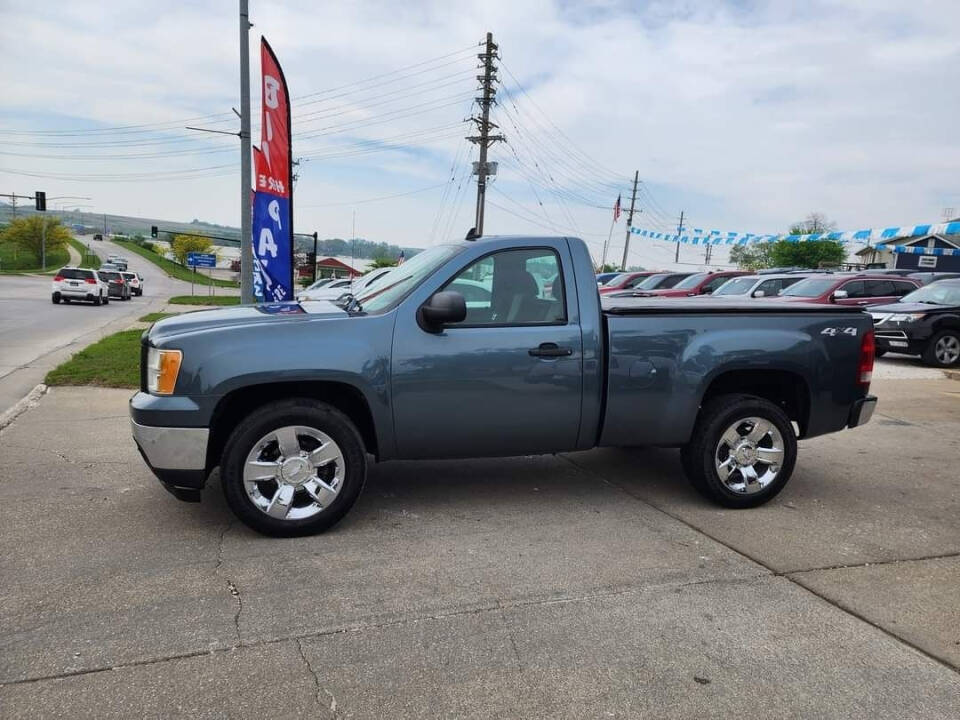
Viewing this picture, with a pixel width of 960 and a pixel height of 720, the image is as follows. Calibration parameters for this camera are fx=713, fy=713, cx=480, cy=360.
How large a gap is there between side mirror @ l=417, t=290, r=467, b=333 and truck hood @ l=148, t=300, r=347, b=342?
56 centimetres

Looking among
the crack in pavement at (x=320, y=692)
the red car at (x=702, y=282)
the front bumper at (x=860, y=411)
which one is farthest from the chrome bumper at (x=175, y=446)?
the red car at (x=702, y=282)

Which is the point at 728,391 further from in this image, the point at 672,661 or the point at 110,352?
the point at 110,352

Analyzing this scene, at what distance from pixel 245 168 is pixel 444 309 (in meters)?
12.4

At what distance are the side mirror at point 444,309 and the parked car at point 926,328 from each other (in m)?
11.3

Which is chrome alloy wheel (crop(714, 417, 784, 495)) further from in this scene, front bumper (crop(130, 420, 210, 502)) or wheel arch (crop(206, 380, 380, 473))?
front bumper (crop(130, 420, 210, 502))

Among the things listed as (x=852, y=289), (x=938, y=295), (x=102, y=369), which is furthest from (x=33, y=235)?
(x=938, y=295)

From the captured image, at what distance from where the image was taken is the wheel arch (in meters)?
4.12

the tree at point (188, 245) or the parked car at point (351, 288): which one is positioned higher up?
the tree at point (188, 245)

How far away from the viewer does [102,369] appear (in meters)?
9.98

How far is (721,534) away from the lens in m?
4.39

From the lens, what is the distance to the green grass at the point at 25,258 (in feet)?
267

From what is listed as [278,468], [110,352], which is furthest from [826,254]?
[278,468]

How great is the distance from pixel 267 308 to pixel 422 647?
8.76 feet

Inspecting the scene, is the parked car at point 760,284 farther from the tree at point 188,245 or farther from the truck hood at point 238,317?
the tree at point 188,245
